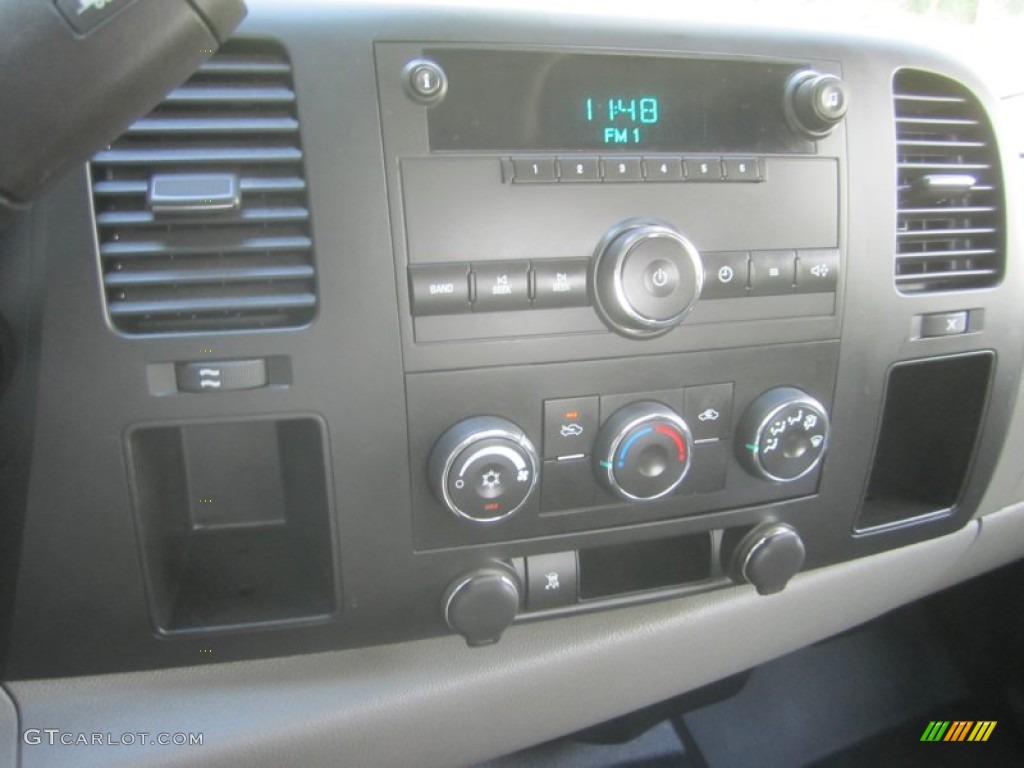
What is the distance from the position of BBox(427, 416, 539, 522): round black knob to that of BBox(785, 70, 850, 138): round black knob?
42 cm

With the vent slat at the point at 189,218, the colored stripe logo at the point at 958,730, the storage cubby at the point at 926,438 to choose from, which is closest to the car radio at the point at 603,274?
the vent slat at the point at 189,218

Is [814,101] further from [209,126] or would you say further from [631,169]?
[209,126]

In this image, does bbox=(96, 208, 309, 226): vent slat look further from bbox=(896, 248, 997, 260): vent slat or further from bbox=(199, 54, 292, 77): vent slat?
bbox=(896, 248, 997, 260): vent slat

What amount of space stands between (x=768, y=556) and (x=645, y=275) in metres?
0.36

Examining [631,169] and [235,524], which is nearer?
[631,169]

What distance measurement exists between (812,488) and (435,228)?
0.52 m

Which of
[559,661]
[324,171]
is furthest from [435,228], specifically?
[559,661]

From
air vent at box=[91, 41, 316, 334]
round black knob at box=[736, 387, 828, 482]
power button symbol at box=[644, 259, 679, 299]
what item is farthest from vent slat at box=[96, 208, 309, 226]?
round black knob at box=[736, 387, 828, 482]

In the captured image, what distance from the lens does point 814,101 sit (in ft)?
2.42

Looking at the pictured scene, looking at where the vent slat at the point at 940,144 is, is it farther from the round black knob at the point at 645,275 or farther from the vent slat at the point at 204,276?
the vent slat at the point at 204,276

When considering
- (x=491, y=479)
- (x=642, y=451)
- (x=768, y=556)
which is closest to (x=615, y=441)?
(x=642, y=451)

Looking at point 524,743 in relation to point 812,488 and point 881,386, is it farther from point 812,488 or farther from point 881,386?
point 881,386

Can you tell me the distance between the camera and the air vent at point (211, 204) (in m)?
0.59

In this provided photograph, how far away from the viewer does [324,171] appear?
2.06 feet
